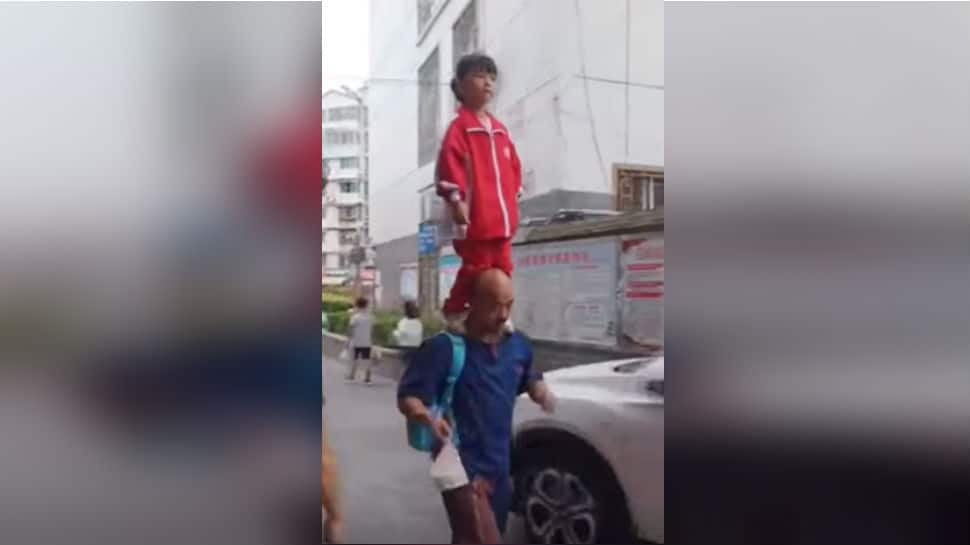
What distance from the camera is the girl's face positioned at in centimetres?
176

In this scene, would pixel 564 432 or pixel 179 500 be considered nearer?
pixel 179 500

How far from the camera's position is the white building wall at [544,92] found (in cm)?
175

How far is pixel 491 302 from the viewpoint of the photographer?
1.79m

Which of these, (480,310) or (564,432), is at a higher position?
(480,310)

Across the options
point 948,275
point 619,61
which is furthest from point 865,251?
point 619,61

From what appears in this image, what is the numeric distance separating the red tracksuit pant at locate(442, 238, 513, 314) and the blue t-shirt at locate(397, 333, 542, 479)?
3.9 inches

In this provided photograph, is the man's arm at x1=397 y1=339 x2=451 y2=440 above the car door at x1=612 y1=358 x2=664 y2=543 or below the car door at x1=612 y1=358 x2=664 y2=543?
above

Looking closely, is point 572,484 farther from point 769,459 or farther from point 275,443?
point 275,443

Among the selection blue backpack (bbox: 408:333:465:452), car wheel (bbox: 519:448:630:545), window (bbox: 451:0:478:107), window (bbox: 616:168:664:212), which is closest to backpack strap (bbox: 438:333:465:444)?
blue backpack (bbox: 408:333:465:452)

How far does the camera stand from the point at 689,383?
1780mm

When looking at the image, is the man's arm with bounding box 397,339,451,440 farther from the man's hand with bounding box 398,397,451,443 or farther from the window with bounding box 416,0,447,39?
the window with bounding box 416,0,447,39

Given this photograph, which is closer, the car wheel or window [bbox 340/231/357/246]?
window [bbox 340/231/357/246]

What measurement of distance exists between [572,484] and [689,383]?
38 cm

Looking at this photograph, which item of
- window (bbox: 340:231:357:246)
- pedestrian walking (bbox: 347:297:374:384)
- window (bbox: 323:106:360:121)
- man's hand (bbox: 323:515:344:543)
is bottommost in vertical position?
man's hand (bbox: 323:515:344:543)
